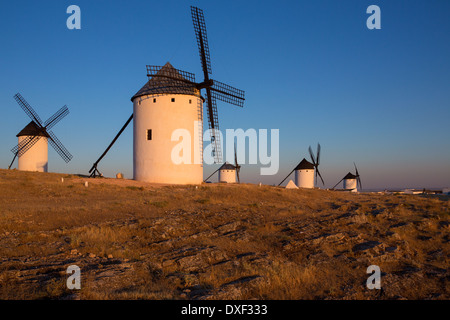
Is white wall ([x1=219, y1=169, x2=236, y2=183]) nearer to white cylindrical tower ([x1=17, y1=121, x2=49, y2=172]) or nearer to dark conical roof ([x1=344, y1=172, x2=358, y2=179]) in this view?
dark conical roof ([x1=344, y1=172, x2=358, y2=179])

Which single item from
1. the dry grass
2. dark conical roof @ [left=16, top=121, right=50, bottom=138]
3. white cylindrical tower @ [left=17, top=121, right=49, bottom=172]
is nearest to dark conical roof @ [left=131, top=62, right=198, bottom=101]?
the dry grass

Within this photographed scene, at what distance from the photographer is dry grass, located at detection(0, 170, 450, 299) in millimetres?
6301

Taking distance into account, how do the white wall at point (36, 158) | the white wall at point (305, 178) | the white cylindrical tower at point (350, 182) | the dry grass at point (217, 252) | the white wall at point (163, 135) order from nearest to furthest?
the dry grass at point (217, 252), the white wall at point (163, 135), the white wall at point (36, 158), the white wall at point (305, 178), the white cylindrical tower at point (350, 182)

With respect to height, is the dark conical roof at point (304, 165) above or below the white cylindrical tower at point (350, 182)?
above

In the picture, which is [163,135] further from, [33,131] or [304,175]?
[304,175]

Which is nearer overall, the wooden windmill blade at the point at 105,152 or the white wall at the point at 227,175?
the wooden windmill blade at the point at 105,152

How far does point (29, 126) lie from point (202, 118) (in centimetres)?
2782

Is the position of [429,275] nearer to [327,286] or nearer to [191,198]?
[327,286]

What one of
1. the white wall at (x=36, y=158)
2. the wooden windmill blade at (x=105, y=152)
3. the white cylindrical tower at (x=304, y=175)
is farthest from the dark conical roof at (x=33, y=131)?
the white cylindrical tower at (x=304, y=175)

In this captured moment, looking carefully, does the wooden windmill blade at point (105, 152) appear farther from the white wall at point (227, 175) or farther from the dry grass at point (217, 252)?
the white wall at point (227, 175)

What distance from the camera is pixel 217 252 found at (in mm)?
8406

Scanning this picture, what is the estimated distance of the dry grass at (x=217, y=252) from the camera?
6301mm

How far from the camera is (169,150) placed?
25766 millimetres
